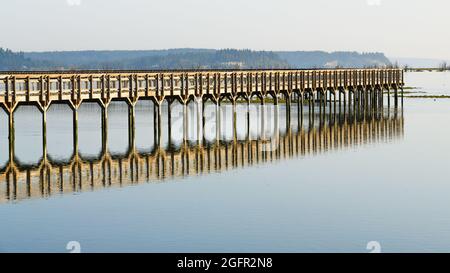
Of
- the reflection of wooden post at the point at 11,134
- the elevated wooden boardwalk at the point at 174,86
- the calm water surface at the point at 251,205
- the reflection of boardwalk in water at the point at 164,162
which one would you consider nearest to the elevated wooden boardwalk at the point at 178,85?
the elevated wooden boardwalk at the point at 174,86

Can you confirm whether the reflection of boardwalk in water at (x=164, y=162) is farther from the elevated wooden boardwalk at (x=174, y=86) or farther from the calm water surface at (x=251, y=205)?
the elevated wooden boardwalk at (x=174, y=86)

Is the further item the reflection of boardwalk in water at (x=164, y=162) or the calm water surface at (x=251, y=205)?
the reflection of boardwalk in water at (x=164, y=162)

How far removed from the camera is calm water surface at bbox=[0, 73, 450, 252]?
1090 inches

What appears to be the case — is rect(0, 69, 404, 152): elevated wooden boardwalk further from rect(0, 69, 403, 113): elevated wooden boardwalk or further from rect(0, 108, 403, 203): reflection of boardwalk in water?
rect(0, 108, 403, 203): reflection of boardwalk in water

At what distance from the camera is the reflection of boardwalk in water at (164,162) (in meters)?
38.7

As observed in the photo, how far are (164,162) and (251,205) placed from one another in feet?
43.1

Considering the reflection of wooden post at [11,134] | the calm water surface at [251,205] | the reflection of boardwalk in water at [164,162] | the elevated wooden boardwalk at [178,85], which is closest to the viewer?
the calm water surface at [251,205]

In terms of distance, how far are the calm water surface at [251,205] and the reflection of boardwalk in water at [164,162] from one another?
0.31 meters

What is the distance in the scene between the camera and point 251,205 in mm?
34094

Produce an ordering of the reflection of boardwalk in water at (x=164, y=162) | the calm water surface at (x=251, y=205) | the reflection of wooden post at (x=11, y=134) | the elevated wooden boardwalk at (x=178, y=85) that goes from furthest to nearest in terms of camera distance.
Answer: the elevated wooden boardwalk at (x=178, y=85), the reflection of wooden post at (x=11, y=134), the reflection of boardwalk in water at (x=164, y=162), the calm water surface at (x=251, y=205)

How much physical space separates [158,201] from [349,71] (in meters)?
62.0

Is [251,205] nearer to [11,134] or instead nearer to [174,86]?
[11,134]

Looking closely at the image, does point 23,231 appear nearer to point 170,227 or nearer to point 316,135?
point 170,227
